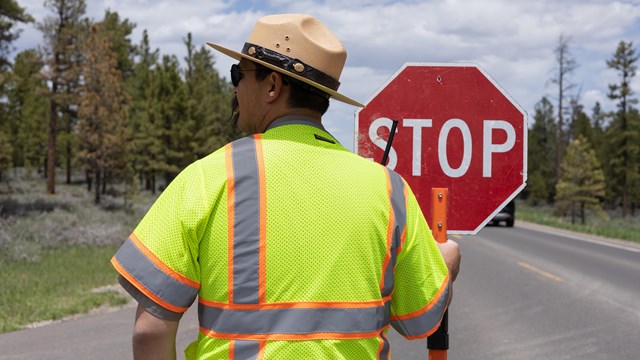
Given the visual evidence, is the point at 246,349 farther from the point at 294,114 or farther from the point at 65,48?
the point at 65,48

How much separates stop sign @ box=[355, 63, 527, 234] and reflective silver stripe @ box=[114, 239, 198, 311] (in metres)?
1.78

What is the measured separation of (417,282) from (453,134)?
5.01 feet

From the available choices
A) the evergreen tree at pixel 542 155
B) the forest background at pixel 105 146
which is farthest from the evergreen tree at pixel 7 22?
the evergreen tree at pixel 542 155

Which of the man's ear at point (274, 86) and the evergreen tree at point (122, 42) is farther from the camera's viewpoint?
the evergreen tree at point (122, 42)

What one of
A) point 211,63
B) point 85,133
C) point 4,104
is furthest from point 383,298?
point 211,63

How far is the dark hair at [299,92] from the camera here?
1.93m

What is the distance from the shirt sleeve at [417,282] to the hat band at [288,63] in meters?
0.39

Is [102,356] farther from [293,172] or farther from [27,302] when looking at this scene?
[293,172]

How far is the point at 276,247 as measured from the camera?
173cm

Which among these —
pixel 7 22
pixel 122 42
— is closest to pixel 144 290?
pixel 7 22

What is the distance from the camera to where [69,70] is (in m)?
38.5

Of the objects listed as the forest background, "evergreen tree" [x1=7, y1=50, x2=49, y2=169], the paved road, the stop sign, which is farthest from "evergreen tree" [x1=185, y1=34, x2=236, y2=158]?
the stop sign

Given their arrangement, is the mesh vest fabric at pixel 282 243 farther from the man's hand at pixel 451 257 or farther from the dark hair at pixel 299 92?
the man's hand at pixel 451 257

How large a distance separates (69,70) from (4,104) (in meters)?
7.56
